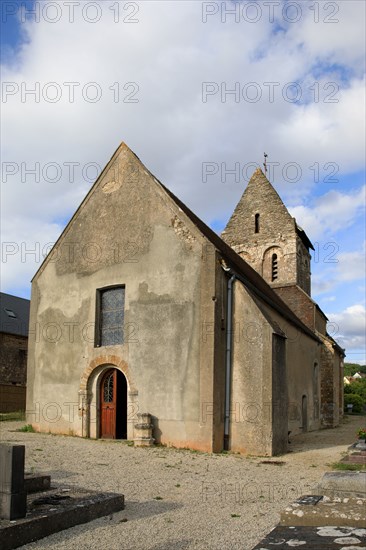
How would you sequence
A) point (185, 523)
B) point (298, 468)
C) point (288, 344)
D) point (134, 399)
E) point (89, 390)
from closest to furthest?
point (185, 523)
point (298, 468)
point (134, 399)
point (89, 390)
point (288, 344)

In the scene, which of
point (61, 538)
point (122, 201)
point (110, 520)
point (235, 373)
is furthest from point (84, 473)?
point (122, 201)

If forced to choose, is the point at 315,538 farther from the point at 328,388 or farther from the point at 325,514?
the point at 328,388

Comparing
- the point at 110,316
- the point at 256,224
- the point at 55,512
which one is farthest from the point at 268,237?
the point at 55,512

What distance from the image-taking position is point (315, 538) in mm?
2836

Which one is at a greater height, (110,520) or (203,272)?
(203,272)

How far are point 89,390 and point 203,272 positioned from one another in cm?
535

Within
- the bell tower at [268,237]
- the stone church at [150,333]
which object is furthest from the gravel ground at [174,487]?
the bell tower at [268,237]

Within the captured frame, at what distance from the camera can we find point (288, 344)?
20344mm

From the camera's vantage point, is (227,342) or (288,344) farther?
(288,344)

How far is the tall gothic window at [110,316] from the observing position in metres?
16.2

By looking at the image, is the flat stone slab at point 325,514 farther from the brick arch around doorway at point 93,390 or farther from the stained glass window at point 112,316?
the stained glass window at point 112,316

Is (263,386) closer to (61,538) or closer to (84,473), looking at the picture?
(84,473)

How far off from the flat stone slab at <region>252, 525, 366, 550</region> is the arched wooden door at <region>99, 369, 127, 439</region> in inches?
522

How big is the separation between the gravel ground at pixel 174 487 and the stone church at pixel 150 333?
0.94 metres
